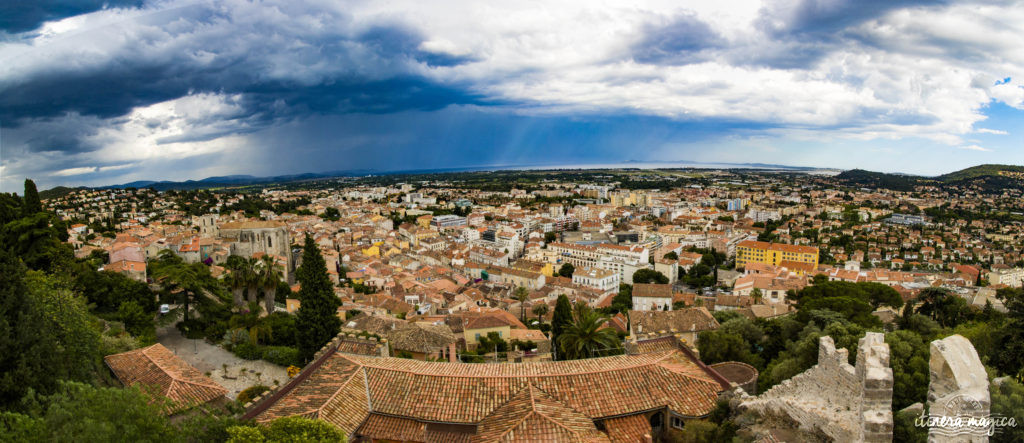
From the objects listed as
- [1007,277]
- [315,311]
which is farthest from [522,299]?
[1007,277]

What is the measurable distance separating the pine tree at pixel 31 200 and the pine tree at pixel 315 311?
62.2ft

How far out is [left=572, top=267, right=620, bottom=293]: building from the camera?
5706cm

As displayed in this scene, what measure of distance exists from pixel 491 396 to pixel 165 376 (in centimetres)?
A: 902

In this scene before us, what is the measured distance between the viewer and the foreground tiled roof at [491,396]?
1045 centimetres

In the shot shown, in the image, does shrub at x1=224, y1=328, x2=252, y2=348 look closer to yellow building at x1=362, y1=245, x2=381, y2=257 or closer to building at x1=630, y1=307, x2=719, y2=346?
building at x1=630, y1=307, x2=719, y2=346

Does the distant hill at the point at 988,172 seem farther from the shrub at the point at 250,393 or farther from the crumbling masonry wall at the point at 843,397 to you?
the shrub at the point at 250,393

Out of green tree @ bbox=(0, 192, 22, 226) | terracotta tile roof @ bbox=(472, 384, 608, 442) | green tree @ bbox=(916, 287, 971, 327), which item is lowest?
green tree @ bbox=(916, 287, 971, 327)

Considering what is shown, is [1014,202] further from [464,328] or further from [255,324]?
[255,324]

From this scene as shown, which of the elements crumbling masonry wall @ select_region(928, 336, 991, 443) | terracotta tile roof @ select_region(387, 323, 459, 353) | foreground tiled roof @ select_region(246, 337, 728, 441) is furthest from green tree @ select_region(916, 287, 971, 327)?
crumbling masonry wall @ select_region(928, 336, 991, 443)

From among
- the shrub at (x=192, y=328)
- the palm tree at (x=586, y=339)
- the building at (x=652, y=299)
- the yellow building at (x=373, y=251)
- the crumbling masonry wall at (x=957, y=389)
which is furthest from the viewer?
the yellow building at (x=373, y=251)

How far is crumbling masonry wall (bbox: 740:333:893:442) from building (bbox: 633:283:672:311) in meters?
36.6

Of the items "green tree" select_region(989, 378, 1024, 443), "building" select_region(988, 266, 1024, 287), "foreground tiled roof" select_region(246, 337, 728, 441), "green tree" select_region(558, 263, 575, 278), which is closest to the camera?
"green tree" select_region(989, 378, 1024, 443)

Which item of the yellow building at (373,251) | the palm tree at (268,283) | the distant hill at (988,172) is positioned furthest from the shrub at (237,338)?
the distant hill at (988,172)

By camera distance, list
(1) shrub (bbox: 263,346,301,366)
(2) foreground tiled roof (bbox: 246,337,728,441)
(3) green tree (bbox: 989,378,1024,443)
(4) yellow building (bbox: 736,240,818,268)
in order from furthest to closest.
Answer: (4) yellow building (bbox: 736,240,818,268) < (1) shrub (bbox: 263,346,301,366) < (2) foreground tiled roof (bbox: 246,337,728,441) < (3) green tree (bbox: 989,378,1024,443)
